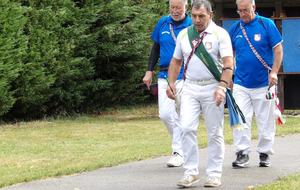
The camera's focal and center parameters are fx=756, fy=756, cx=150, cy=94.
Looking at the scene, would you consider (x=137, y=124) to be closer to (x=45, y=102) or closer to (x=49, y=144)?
(x=45, y=102)

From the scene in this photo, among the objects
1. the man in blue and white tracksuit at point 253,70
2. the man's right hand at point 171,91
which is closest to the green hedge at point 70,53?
the man in blue and white tracksuit at point 253,70

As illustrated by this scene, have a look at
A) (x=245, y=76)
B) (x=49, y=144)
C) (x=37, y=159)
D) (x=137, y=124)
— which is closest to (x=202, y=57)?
(x=245, y=76)

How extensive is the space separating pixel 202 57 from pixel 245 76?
1.44m

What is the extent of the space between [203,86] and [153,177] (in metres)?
1.39

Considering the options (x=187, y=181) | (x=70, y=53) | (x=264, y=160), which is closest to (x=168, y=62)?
(x=264, y=160)

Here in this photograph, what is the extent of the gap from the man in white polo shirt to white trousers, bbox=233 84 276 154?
1.26 metres

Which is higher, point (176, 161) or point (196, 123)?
point (196, 123)

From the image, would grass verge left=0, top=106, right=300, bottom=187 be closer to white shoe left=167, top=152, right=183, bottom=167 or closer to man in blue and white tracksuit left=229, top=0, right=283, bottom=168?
white shoe left=167, top=152, right=183, bottom=167

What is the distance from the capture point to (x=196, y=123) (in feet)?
25.7

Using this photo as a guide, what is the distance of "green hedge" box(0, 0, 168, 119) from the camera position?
15070 millimetres

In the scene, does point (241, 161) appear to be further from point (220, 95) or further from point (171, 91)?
point (220, 95)

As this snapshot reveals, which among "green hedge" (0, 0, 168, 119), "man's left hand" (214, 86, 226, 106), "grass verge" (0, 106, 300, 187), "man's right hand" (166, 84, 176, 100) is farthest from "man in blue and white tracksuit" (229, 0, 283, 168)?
"green hedge" (0, 0, 168, 119)

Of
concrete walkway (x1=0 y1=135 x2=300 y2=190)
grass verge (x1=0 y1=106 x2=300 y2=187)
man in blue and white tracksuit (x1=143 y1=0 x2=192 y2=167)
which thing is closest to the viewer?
concrete walkway (x1=0 y1=135 x2=300 y2=190)

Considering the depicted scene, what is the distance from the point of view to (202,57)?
25.3ft
